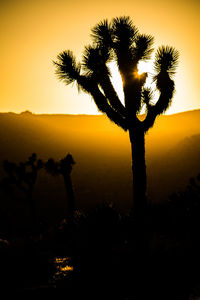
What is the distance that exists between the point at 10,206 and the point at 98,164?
57.2 ft

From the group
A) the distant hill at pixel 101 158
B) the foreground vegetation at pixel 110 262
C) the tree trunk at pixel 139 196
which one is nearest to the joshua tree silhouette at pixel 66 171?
the foreground vegetation at pixel 110 262

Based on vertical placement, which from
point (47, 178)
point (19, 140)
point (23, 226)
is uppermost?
point (19, 140)

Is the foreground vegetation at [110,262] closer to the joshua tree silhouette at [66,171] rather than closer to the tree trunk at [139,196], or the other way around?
the tree trunk at [139,196]

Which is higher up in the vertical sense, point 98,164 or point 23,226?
point 98,164

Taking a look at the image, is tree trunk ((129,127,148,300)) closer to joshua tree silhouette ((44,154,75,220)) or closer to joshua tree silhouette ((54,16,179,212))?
joshua tree silhouette ((54,16,179,212))

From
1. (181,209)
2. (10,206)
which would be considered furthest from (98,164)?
(181,209)

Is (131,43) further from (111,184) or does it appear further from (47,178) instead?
(47,178)

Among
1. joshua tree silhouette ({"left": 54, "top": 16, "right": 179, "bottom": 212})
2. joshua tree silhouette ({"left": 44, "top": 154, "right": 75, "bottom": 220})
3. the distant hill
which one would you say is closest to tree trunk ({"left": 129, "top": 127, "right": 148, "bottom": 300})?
joshua tree silhouette ({"left": 54, "top": 16, "right": 179, "bottom": 212})

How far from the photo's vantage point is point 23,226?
22.6 metres

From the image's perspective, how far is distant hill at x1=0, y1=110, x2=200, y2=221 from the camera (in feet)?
96.4

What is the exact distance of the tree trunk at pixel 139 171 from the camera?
7422 millimetres

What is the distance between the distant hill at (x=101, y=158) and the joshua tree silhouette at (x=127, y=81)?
18756 millimetres

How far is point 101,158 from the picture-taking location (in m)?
43.8

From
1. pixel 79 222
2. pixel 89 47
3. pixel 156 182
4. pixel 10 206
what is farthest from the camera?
pixel 156 182
